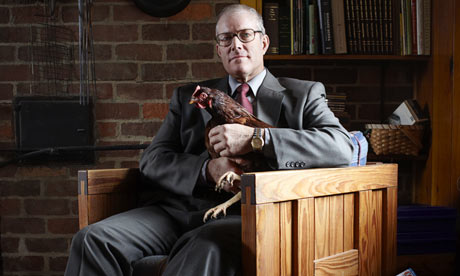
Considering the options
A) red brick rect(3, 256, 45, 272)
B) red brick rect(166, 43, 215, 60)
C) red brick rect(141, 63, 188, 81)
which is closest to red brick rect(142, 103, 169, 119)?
red brick rect(141, 63, 188, 81)

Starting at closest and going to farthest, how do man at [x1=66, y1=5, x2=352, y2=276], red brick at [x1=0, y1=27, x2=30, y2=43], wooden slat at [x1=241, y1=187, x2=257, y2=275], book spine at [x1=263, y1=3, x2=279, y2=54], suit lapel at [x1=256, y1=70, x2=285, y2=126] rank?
wooden slat at [x1=241, y1=187, x2=257, y2=275], man at [x1=66, y1=5, x2=352, y2=276], suit lapel at [x1=256, y1=70, x2=285, y2=126], book spine at [x1=263, y1=3, x2=279, y2=54], red brick at [x1=0, y1=27, x2=30, y2=43]

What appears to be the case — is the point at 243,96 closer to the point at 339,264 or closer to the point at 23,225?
the point at 339,264

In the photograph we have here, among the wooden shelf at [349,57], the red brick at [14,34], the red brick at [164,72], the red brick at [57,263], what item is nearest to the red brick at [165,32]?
the red brick at [164,72]

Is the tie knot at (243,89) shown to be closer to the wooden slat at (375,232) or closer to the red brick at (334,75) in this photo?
the wooden slat at (375,232)

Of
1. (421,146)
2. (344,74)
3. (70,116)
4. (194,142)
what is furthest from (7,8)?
(421,146)

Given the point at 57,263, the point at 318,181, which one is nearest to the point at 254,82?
the point at 318,181

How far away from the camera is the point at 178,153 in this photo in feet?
5.11

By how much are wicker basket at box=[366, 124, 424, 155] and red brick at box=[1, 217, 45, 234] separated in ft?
5.64

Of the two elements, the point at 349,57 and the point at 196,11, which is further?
the point at 196,11

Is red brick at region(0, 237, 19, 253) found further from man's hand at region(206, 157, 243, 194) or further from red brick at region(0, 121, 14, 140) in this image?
man's hand at region(206, 157, 243, 194)

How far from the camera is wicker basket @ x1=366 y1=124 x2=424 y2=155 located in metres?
2.06

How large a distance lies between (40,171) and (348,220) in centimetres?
162

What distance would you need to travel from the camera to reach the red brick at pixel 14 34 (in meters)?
2.19

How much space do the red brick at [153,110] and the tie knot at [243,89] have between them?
30.3 inches
